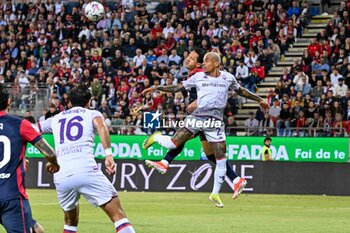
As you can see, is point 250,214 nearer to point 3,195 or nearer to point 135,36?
point 3,195

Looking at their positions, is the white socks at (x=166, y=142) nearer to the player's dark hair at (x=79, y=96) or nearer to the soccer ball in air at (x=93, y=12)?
the player's dark hair at (x=79, y=96)

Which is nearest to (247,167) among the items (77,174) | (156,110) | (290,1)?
(156,110)

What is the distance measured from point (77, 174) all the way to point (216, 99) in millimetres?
6115

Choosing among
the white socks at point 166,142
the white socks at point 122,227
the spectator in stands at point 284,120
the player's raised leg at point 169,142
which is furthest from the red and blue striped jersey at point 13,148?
the spectator in stands at point 284,120

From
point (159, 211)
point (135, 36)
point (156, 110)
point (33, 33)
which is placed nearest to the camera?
→ point (159, 211)

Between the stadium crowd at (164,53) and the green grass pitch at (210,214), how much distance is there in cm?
668

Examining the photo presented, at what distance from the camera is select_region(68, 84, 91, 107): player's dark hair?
38.9 ft

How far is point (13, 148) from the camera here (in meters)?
10.0

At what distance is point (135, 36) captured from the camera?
39719 mm

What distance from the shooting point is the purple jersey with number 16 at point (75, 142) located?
38.0ft

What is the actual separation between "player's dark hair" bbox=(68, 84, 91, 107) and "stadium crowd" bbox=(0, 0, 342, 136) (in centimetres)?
1892

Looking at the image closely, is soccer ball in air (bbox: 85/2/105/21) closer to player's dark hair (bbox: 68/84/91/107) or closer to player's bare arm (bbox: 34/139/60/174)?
player's dark hair (bbox: 68/84/91/107)

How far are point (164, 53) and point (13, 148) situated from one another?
27.4 m

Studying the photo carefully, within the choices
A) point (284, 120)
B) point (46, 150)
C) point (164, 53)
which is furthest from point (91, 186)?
point (164, 53)
